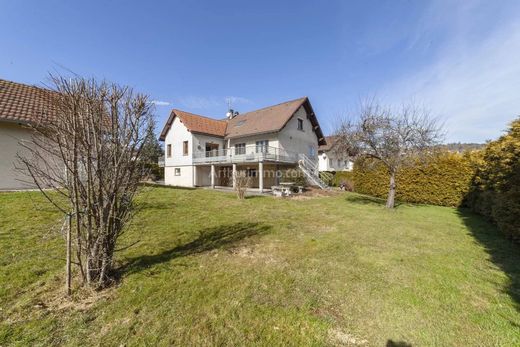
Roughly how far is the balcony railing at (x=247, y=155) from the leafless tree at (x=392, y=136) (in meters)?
6.98

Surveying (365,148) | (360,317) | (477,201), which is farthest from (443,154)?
(360,317)

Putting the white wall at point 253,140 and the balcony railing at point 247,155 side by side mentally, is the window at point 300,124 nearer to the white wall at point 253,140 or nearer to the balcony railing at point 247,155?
the balcony railing at point 247,155

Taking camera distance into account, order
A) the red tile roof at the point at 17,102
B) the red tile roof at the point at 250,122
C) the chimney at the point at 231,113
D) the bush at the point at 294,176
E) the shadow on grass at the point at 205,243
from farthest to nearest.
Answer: the chimney at the point at 231,113 < the red tile roof at the point at 250,122 < the bush at the point at 294,176 < the red tile roof at the point at 17,102 < the shadow on grass at the point at 205,243

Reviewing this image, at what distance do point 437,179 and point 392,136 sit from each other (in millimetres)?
5330

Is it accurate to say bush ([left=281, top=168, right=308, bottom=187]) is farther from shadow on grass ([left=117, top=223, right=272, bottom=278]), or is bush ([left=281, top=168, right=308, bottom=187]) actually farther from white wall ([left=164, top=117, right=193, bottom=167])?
shadow on grass ([left=117, top=223, right=272, bottom=278])

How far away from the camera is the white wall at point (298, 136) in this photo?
842 inches

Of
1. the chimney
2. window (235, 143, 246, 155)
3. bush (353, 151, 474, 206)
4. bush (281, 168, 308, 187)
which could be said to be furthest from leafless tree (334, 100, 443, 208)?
the chimney

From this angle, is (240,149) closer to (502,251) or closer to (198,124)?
(198,124)

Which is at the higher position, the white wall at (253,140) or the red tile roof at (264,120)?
the red tile roof at (264,120)

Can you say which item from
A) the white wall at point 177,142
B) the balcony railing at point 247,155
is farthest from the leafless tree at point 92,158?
the white wall at point 177,142

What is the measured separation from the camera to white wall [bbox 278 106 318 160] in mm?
21391

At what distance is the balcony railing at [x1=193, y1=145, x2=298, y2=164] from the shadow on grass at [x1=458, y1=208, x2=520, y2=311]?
41.6 ft

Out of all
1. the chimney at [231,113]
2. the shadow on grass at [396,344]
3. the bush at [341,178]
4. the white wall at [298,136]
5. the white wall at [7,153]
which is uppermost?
the chimney at [231,113]

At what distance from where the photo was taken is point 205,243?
5496mm
